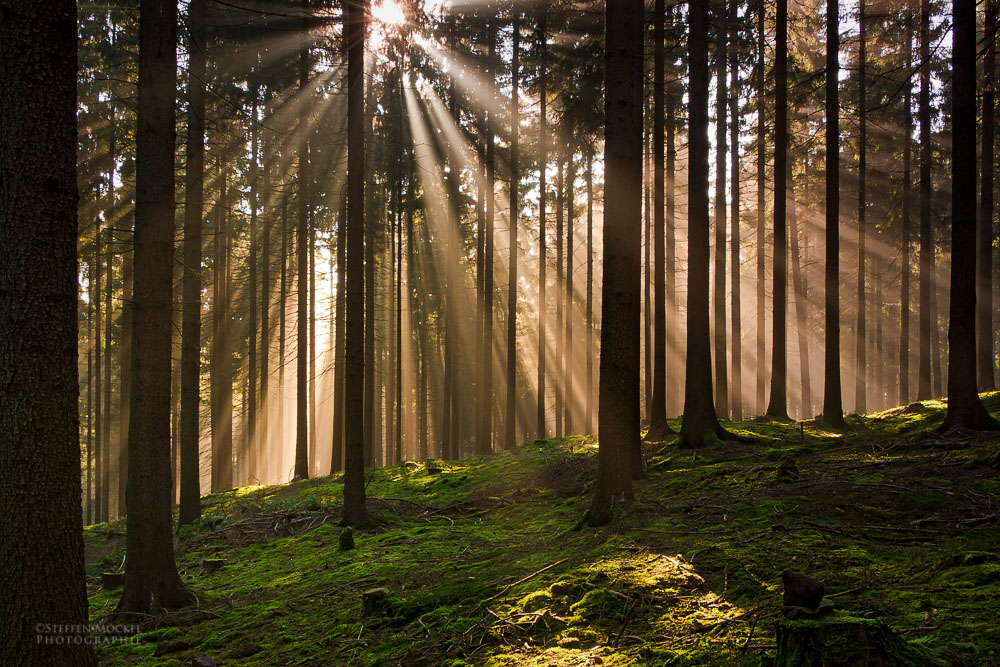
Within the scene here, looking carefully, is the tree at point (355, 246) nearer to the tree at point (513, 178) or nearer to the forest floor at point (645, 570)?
the forest floor at point (645, 570)

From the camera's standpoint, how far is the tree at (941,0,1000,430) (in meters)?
8.72

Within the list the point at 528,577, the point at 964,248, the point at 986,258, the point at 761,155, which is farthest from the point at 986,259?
the point at 528,577

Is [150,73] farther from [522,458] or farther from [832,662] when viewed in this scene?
[522,458]

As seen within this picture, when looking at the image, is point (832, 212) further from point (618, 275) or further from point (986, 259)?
point (618, 275)

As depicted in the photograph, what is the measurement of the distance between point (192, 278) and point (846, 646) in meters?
12.3

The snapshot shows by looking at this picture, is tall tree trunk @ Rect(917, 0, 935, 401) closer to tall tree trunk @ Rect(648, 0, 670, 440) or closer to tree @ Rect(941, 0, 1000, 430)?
tree @ Rect(941, 0, 1000, 430)

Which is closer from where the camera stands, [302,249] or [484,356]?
[484,356]

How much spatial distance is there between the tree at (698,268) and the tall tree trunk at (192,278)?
9.59 m

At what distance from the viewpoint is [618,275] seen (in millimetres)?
7027

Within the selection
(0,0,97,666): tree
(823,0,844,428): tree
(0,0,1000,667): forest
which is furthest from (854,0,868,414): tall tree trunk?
(0,0,97,666): tree

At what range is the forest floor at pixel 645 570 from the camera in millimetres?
3787

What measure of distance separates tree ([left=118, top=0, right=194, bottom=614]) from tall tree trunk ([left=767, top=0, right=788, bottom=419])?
13334 millimetres

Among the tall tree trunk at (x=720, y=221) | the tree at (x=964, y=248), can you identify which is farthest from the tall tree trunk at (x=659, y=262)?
the tree at (x=964, y=248)

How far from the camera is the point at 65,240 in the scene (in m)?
3.98
